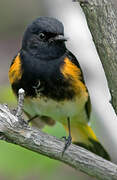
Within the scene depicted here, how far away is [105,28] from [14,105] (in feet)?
6.10

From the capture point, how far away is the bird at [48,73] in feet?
14.1

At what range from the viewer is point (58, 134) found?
4.74 m

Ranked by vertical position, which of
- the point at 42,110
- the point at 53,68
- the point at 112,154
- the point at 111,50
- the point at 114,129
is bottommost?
the point at 112,154

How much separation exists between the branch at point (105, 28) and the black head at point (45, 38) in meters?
0.83

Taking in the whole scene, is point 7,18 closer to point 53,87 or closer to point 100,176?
point 53,87

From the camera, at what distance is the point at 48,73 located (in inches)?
173

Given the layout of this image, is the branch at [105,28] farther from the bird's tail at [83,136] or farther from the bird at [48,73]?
the bird's tail at [83,136]

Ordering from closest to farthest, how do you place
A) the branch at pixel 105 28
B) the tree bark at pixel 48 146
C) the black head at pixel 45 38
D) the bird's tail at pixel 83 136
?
the branch at pixel 105 28, the tree bark at pixel 48 146, the black head at pixel 45 38, the bird's tail at pixel 83 136

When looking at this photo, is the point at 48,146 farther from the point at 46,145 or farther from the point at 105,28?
the point at 105,28

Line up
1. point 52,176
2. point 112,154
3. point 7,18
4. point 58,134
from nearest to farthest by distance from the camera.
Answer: point 58,134, point 52,176, point 112,154, point 7,18

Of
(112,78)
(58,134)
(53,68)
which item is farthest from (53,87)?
(112,78)

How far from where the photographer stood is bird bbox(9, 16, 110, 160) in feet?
14.1

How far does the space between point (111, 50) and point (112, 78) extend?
0.71 feet

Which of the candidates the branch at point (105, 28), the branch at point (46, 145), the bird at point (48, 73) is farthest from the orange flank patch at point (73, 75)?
the branch at point (105, 28)
